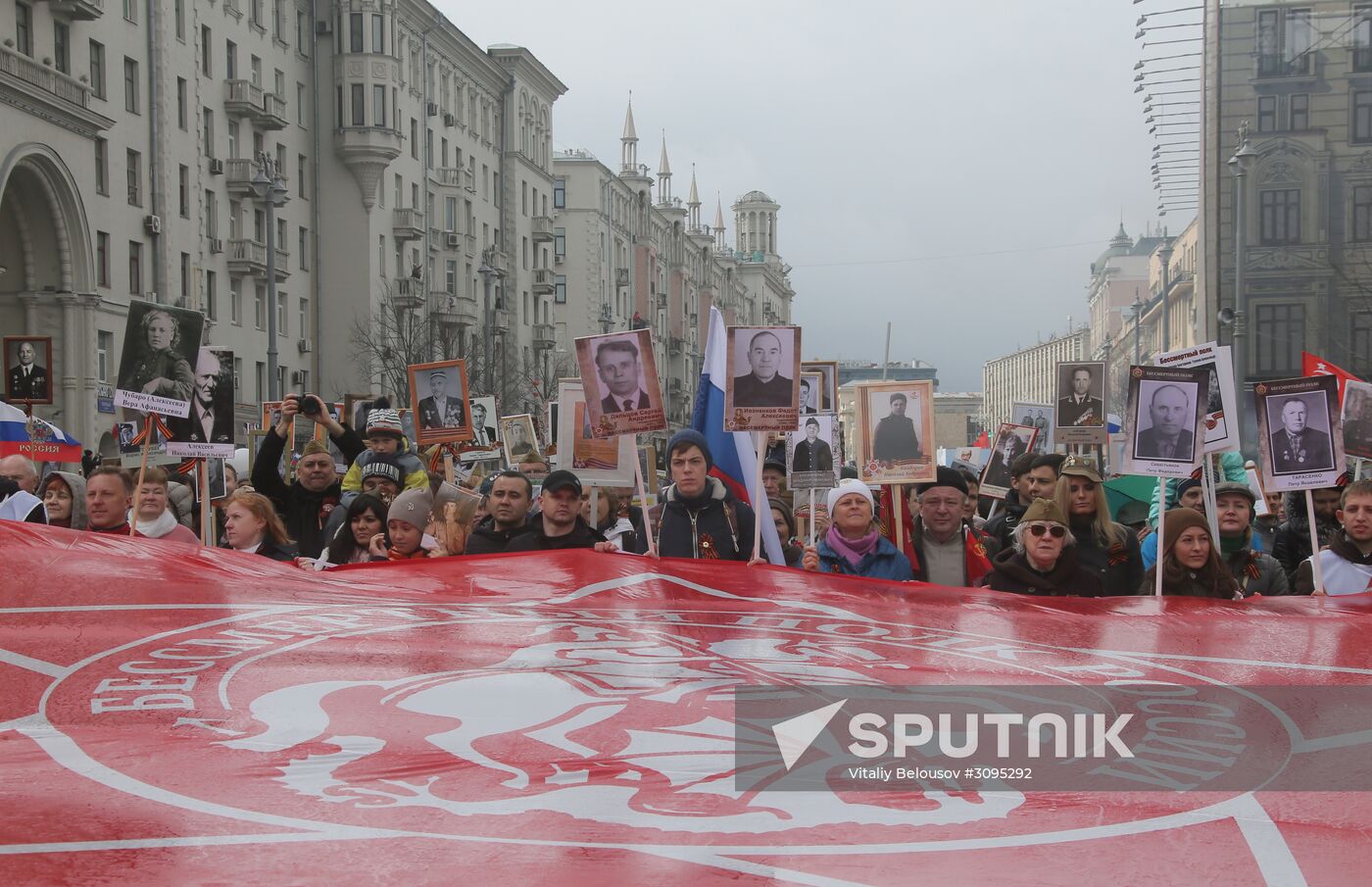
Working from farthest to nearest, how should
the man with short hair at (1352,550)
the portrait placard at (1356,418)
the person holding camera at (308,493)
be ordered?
the person holding camera at (308,493) → the portrait placard at (1356,418) → the man with short hair at (1352,550)

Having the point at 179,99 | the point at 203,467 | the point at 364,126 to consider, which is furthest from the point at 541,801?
the point at 364,126

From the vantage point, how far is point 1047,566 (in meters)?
7.51

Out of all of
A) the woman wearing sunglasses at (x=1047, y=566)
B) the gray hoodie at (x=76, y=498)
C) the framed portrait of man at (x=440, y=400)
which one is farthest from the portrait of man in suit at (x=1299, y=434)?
Result: the framed portrait of man at (x=440, y=400)

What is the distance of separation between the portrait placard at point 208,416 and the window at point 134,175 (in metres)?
32.1

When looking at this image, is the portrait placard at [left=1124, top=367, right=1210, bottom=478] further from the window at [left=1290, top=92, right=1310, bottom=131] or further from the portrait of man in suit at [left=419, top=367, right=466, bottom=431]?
the window at [left=1290, top=92, right=1310, bottom=131]

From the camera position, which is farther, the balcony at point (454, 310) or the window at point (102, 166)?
the balcony at point (454, 310)

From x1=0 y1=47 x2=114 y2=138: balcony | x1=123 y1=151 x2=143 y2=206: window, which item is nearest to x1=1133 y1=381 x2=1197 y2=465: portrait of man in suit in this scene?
x1=0 y1=47 x2=114 y2=138: balcony

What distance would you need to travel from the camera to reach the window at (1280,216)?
39688 mm

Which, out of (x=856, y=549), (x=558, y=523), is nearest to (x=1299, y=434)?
(x=856, y=549)

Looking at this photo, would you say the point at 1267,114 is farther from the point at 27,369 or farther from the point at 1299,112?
the point at 27,369

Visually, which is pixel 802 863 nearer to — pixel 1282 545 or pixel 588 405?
pixel 588 405

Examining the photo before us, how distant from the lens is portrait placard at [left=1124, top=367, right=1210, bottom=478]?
8117 millimetres

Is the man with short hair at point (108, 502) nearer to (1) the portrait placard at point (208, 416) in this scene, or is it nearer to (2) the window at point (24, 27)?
(1) the portrait placard at point (208, 416)

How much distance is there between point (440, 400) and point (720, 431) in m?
4.66
